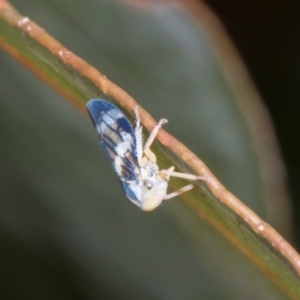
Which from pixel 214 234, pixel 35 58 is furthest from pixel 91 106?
pixel 214 234

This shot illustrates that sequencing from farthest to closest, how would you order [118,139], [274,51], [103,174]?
[274,51], [103,174], [118,139]

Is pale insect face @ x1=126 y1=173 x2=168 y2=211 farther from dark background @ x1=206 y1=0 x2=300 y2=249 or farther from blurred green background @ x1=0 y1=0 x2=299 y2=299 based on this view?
dark background @ x1=206 y1=0 x2=300 y2=249

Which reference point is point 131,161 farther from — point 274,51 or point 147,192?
point 274,51

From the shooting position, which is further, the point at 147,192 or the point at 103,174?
the point at 103,174

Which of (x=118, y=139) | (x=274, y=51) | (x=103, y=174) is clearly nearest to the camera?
(x=118, y=139)

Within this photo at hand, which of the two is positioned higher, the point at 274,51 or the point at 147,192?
the point at 274,51

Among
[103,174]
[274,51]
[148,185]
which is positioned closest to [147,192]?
[148,185]
